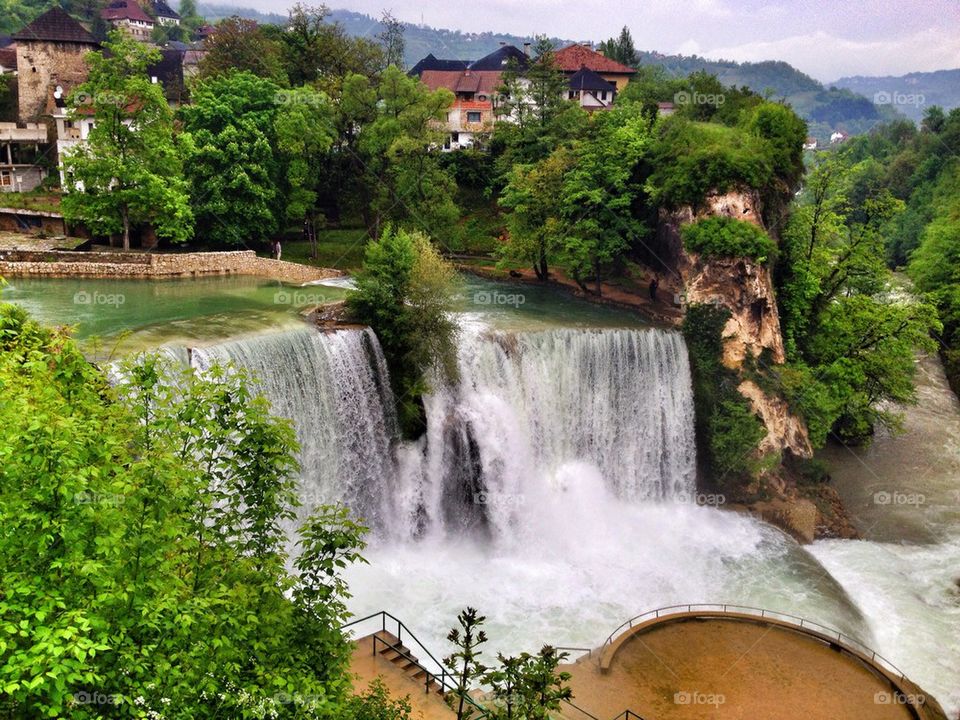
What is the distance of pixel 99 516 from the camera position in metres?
8.92

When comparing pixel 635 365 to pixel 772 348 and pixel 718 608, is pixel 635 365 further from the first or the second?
pixel 718 608

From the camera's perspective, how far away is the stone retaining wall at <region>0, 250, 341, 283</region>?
35.1 metres

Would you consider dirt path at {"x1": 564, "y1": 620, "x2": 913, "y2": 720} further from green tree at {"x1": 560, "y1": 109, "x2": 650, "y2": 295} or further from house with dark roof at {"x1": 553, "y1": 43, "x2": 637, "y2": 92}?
house with dark roof at {"x1": 553, "y1": 43, "x2": 637, "y2": 92}

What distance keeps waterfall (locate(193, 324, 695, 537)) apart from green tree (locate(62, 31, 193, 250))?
1538 cm

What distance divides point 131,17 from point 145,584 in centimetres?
11041

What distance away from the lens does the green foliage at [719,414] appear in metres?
31.5

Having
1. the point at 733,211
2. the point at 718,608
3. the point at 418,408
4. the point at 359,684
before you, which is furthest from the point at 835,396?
the point at 359,684

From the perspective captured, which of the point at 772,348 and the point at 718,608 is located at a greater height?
the point at 772,348

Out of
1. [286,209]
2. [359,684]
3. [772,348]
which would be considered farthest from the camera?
[286,209]

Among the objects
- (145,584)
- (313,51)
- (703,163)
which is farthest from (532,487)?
(313,51)

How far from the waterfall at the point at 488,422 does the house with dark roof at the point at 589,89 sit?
34867 mm

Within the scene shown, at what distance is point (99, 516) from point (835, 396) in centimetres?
3121

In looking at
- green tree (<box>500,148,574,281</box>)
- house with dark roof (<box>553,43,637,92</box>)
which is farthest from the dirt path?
house with dark roof (<box>553,43,637,92</box>)

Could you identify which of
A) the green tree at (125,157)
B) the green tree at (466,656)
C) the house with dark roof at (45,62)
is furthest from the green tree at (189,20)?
the green tree at (466,656)
